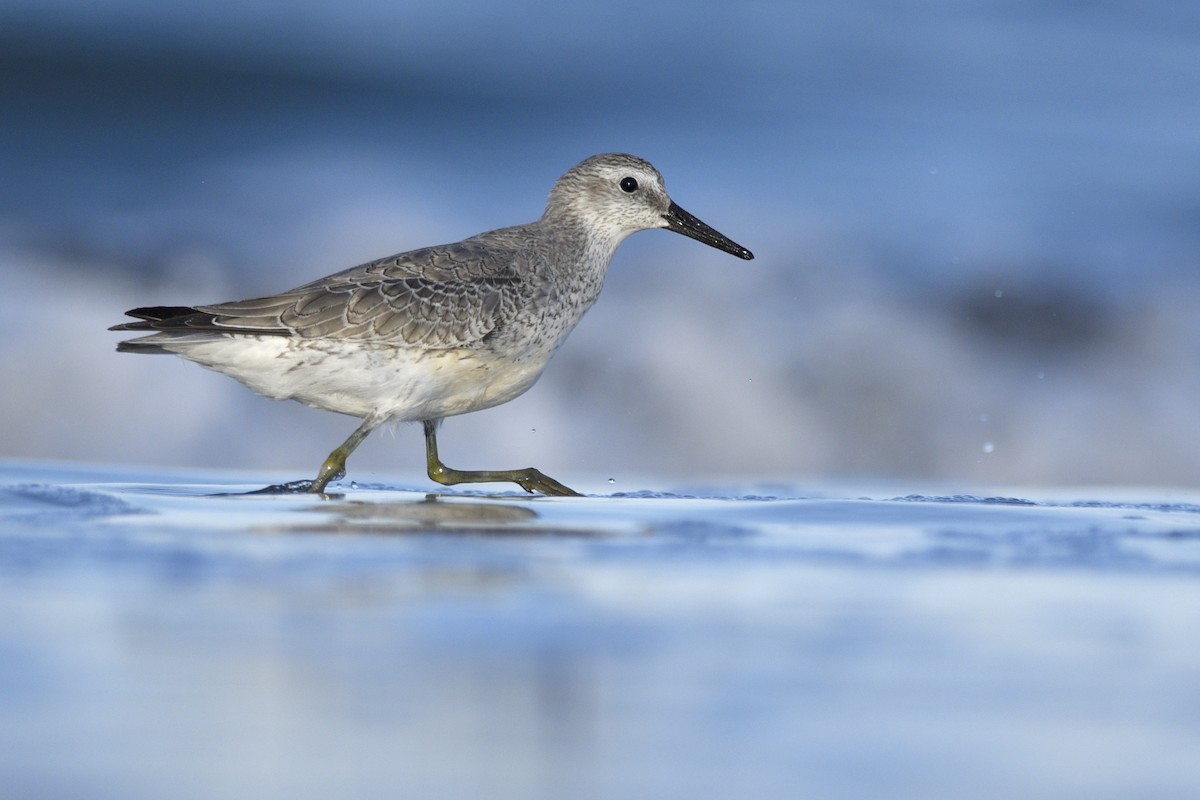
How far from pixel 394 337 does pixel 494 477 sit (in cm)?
69

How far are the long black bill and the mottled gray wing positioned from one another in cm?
98

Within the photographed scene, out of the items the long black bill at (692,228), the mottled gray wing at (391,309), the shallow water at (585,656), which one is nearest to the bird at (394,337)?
the mottled gray wing at (391,309)

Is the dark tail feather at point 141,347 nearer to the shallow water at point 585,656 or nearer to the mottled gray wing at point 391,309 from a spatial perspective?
the mottled gray wing at point 391,309

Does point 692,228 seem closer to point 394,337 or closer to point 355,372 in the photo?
point 394,337

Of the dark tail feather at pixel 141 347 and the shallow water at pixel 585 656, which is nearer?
the shallow water at pixel 585 656

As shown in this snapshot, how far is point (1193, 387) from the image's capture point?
9086mm

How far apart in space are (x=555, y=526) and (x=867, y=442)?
171 inches

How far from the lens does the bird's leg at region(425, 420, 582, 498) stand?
5.80 metres

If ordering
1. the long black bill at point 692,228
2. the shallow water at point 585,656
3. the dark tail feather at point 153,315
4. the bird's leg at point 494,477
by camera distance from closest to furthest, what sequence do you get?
the shallow water at point 585,656 → the dark tail feather at point 153,315 → the bird's leg at point 494,477 → the long black bill at point 692,228

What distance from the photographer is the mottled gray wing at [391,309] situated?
5.46 meters

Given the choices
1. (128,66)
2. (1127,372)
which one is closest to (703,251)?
(1127,372)

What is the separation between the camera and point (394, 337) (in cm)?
550

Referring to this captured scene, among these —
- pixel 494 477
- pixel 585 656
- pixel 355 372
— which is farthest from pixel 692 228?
pixel 585 656

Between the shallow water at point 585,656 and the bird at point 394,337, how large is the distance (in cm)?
98
